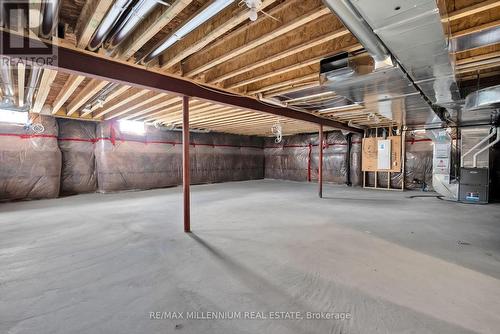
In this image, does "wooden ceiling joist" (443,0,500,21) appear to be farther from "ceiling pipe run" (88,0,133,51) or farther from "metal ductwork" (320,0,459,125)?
"ceiling pipe run" (88,0,133,51)

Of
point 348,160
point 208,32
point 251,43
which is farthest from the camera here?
point 348,160

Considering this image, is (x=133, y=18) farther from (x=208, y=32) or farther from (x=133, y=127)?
(x=133, y=127)

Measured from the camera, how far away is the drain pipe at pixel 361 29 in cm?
132

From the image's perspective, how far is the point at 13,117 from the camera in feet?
16.1

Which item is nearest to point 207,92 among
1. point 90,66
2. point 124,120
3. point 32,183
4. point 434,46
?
point 90,66

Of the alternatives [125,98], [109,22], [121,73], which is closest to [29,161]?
[125,98]

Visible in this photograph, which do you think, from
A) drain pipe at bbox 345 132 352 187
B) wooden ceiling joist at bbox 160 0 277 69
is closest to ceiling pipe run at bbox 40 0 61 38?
wooden ceiling joist at bbox 160 0 277 69

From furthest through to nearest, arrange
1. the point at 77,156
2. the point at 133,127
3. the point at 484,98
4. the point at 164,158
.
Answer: the point at 164,158 < the point at 133,127 < the point at 77,156 < the point at 484,98

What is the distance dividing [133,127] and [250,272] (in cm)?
605

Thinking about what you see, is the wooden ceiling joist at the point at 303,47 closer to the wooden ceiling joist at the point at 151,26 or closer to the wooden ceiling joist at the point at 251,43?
the wooden ceiling joist at the point at 251,43

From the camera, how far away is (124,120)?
20.8ft

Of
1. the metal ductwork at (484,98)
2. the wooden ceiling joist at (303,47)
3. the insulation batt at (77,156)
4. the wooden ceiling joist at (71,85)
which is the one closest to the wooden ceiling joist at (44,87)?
the wooden ceiling joist at (71,85)

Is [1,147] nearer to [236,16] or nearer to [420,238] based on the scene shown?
[236,16]

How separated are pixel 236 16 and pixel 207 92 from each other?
1630 millimetres
